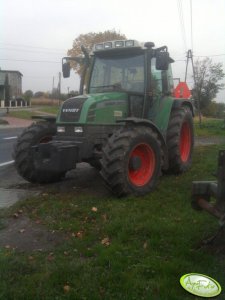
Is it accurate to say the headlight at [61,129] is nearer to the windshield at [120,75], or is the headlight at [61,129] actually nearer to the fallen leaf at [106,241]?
the windshield at [120,75]

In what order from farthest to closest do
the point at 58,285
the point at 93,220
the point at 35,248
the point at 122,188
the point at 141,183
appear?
the point at 141,183 < the point at 122,188 < the point at 93,220 < the point at 35,248 < the point at 58,285

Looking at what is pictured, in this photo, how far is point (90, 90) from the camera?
29.0 ft

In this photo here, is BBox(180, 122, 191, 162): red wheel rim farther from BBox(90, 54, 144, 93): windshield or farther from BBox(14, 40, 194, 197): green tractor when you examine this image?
BBox(90, 54, 144, 93): windshield

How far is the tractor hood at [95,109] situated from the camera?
7.65m

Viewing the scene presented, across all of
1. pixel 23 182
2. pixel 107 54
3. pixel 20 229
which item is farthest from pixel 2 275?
pixel 107 54

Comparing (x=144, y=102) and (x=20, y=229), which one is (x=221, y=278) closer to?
(x=20, y=229)

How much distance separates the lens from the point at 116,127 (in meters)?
7.91

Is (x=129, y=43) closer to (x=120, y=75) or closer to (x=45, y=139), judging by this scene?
(x=120, y=75)

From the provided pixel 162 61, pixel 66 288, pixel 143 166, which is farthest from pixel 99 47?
pixel 66 288

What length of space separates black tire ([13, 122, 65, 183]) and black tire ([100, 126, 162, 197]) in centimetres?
173

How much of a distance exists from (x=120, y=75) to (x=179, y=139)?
1.83 metres

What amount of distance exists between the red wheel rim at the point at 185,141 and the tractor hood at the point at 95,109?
253cm

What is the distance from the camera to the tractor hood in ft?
25.1

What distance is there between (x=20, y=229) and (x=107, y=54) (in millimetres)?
4358
